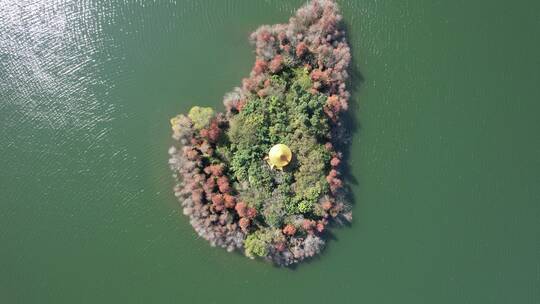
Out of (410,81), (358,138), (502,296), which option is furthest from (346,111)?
(502,296)

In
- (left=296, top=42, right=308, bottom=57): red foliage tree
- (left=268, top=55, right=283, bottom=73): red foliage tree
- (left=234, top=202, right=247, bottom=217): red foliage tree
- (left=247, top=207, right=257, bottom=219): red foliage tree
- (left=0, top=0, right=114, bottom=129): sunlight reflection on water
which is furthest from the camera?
(left=0, top=0, right=114, bottom=129): sunlight reflection on water

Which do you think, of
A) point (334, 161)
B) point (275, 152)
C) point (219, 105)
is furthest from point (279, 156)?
point (219, 105)

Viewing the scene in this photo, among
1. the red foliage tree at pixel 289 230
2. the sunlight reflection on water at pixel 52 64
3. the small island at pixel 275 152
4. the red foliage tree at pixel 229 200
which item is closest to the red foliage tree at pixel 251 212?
the small island at pixel 275 152

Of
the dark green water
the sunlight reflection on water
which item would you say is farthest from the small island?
the sunlight reflection on water

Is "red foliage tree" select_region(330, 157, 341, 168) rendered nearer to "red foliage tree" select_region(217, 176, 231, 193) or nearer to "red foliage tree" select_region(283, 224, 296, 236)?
"red foliage tree" select_region(283, 224, 296, 236)

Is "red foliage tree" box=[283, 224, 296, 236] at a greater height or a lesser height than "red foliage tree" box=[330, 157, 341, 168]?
lesser

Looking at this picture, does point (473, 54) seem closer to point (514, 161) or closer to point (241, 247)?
point (514, 161)

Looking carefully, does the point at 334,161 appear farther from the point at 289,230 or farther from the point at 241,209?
the point at 241,209
